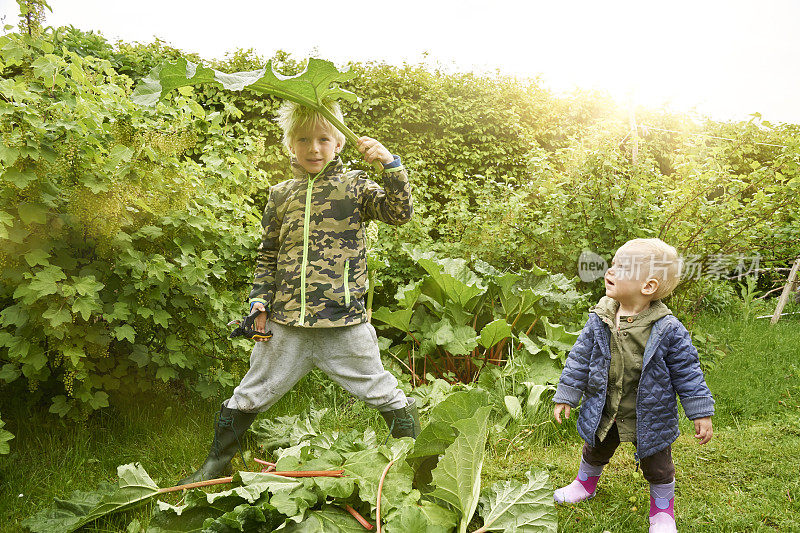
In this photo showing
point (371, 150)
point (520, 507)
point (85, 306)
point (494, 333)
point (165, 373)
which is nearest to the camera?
point (520, 507)

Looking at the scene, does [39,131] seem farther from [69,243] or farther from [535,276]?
[535,276]

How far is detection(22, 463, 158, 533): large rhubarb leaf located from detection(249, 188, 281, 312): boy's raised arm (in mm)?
808

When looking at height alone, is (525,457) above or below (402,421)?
below

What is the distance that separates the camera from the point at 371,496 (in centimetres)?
174

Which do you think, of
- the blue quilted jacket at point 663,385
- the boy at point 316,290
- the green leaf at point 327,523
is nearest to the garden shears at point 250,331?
the boy at point 316,290

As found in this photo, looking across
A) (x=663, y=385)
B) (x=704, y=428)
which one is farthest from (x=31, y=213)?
(x=704, y=428)

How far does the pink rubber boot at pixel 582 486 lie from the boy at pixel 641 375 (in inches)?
3.3

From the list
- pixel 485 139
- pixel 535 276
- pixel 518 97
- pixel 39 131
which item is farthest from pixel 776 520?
pixel 518 97

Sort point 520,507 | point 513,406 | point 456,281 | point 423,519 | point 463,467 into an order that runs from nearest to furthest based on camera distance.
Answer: point 423,519 → point 463,467 → point 520,507 → point 513,406 → point 456,281

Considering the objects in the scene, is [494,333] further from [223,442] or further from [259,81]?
[259,81]

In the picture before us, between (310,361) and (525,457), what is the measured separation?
1.18 meters

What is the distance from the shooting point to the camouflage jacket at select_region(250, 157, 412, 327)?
6.88ft

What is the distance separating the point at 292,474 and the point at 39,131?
163 cm

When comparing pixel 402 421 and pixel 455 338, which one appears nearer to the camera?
pixel 402 421
